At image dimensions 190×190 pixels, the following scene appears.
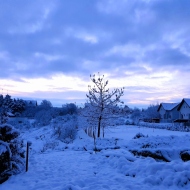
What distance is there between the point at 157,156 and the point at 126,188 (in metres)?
5.94

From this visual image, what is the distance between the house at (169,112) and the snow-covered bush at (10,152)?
47.7m

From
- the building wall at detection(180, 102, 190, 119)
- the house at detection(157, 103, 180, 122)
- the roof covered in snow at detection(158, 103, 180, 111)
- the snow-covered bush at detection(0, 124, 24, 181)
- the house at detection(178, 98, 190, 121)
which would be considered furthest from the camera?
the roof covered in snow at detection(158, 103, 180, 111)

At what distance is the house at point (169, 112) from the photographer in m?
52.4

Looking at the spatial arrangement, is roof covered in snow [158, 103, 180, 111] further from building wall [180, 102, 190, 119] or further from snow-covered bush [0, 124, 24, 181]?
snow-covered bush [0, 124, 24, 181]

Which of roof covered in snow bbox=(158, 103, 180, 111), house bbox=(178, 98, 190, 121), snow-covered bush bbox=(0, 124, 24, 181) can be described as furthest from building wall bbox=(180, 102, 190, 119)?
snow-covered bush bbox=(0, 124, 24, 181)

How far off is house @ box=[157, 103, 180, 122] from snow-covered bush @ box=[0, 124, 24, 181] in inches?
1880

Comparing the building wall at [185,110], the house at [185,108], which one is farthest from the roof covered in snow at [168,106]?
the building wall at [185,110]

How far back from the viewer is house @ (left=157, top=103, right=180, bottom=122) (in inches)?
2063

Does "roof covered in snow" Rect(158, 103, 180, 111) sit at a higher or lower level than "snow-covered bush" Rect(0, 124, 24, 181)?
higher

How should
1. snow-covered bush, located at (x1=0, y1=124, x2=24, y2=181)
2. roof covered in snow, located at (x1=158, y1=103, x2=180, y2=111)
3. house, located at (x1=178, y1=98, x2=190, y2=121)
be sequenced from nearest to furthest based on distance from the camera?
1. snow-covered bush, located at (x1=0, y1=124, x2=24, y2=181)
2. house, located at (x1=178, y1=98, x2=190, y2=121)
3. roof covered in snow, located at (x1=158, y1=103, x2=180, y2=111)

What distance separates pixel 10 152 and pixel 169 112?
51.9 meters

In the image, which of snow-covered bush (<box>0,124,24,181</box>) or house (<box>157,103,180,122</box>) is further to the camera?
house (<box>157,103,180,122</box>)

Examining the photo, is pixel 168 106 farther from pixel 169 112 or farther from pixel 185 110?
pixel 185 110

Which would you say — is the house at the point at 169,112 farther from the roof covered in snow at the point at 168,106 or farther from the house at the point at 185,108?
the house at the point at 185,108
